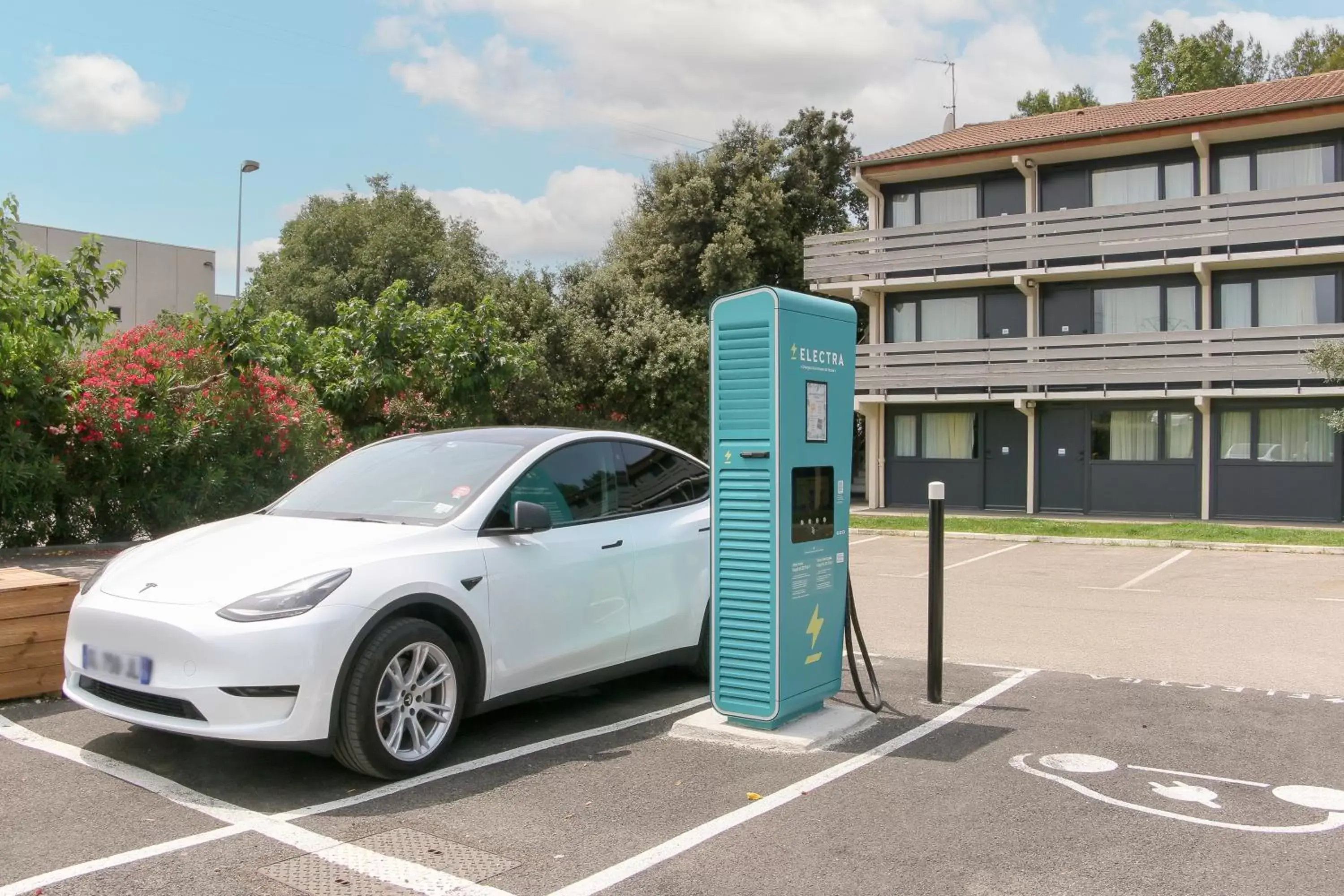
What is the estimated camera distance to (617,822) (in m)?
4.50

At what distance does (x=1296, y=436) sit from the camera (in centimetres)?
2392

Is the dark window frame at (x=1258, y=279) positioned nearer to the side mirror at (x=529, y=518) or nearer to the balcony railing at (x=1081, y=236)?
the balcony railing at (x=1081, y=236)

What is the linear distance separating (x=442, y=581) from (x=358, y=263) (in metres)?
39.1

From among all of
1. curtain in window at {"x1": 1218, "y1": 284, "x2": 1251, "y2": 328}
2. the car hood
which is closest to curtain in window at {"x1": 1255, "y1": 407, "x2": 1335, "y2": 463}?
curtain in window at {"x1": 1218, "y1": 284, "x2": 1251, "y2": 328}

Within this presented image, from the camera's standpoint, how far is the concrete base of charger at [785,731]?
18.6ft

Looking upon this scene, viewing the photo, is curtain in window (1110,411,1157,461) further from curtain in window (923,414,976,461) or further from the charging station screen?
the charging station screen

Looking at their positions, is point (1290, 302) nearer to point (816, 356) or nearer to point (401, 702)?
point (816, 356)

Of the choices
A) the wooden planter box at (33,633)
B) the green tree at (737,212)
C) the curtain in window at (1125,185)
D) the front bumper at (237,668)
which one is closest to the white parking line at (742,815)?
the front bumper at (237,668)

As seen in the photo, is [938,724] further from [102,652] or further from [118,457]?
[118,457]

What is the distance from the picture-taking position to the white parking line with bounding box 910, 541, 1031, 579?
1478cm

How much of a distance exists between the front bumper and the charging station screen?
2.29 meters

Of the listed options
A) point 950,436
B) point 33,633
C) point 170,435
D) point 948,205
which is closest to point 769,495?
point 33,633

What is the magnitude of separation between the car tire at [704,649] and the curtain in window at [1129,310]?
847 inches

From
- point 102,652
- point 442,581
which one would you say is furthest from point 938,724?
point 102,652
